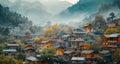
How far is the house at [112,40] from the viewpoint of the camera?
26141 millimetres

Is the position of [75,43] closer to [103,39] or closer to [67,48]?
[67,48]

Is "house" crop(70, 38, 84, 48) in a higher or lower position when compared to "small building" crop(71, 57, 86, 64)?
higher

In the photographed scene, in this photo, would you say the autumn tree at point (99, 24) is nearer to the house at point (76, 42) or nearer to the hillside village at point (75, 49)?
the hillside village at point (75, 49)

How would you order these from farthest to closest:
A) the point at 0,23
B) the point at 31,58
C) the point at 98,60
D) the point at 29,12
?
the point at 29,12 → the point at 0,23 → the point at 31,58 → the point at 98,60

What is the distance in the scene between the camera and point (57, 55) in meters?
26.9

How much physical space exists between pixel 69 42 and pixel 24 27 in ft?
74.0

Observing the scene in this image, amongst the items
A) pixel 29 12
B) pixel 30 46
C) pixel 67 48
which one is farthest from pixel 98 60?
pixel 29 12

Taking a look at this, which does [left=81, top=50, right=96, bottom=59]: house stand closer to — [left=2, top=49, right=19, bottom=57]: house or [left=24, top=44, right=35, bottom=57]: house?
[left=24, top=44, right=35, bottom=57]: house

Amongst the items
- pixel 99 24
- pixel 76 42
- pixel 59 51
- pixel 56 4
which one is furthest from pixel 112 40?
pixel 56 4

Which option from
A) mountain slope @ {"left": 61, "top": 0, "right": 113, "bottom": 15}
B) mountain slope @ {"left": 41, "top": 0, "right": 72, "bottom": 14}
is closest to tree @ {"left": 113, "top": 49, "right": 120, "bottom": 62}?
mountain slope @ {"left": 61, "top": 0, "right": 113, "bottom": 15}

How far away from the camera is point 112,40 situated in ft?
88.5

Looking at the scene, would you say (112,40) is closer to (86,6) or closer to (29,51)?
(29,51)

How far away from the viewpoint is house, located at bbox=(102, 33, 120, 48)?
85.8ft

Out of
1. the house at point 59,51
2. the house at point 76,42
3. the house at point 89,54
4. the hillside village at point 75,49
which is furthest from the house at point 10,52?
the house at point 89,54
